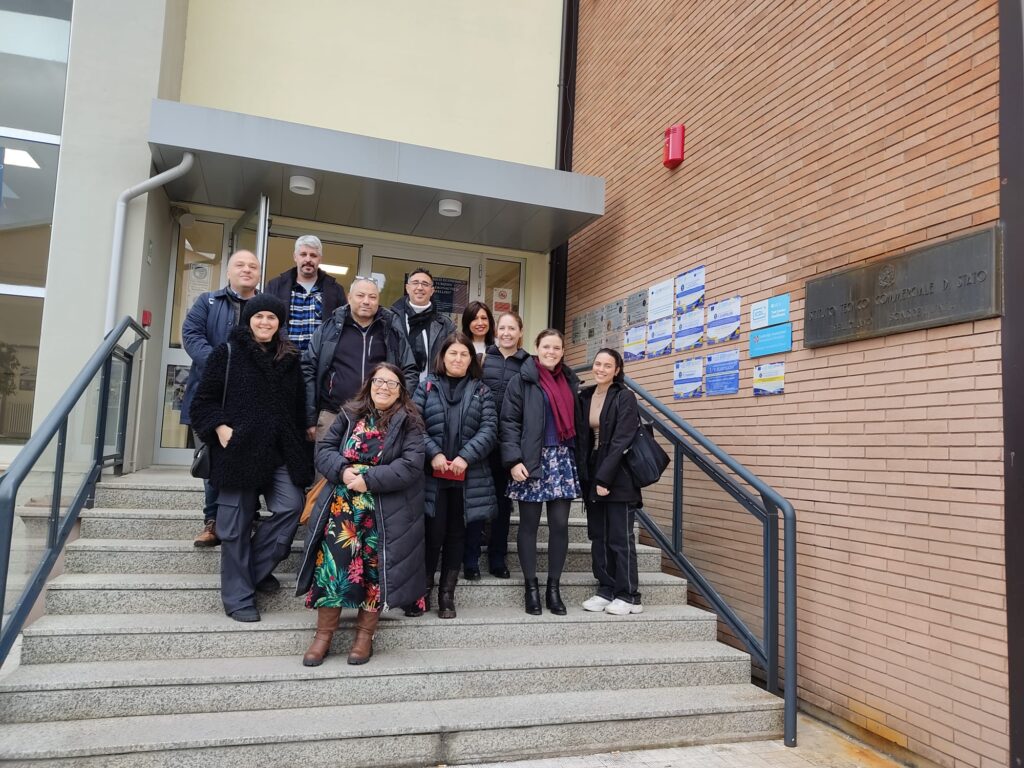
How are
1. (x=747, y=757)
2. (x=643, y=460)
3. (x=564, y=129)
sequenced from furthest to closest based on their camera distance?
(x=564, y=129), (x=643, y=460), (x=747, y=757)

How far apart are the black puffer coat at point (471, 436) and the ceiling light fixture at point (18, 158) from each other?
3700 millimetres

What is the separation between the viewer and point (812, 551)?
13.2 feet

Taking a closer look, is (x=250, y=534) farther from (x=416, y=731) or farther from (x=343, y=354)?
(x=416, y=731)

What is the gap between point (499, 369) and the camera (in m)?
4.27

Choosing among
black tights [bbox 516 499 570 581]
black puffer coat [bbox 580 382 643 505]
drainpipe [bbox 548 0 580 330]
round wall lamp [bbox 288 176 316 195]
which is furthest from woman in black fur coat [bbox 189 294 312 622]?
drainpipe [bbox 548 0 580 330]

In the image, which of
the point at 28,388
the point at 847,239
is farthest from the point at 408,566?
the point at 28,388

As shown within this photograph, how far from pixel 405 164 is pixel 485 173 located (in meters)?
0.67

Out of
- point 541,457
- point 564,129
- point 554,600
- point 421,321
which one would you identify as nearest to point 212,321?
point 421,321

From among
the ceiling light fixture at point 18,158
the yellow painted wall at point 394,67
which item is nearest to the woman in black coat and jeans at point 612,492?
the yellow painted wall at point 394,67

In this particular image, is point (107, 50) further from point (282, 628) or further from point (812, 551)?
point (812, 551)

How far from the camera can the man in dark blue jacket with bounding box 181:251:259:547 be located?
3.99 meters

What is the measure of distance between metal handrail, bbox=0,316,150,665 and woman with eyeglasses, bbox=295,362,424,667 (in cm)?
118

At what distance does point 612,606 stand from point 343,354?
2.11m

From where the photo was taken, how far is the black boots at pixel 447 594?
12.7 feet
